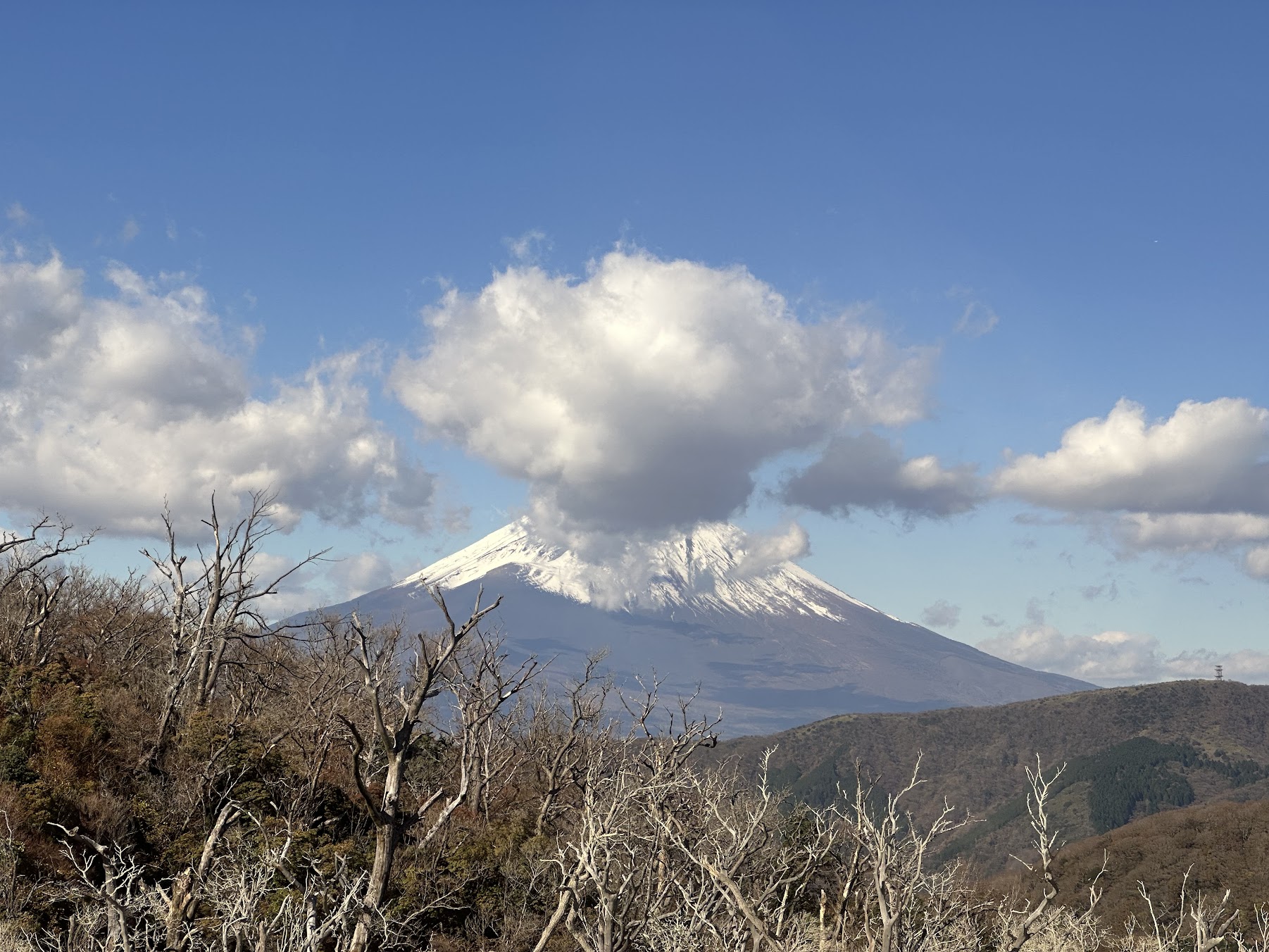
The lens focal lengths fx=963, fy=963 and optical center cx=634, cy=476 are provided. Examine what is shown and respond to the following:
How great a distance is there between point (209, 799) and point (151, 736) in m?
3.96

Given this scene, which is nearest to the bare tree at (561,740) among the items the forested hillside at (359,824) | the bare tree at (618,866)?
the forested hillside at (359,824)

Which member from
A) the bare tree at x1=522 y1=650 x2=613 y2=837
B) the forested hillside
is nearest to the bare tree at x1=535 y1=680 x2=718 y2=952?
the forested hillside

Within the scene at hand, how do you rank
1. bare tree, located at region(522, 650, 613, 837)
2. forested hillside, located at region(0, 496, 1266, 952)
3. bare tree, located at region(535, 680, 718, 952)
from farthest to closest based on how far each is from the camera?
bare tree, located at region(522, 650, 613, 837), forested hillside, located at region(0, 496, 1266, 952), bare tree, located at region(535, 680, 718, 952)

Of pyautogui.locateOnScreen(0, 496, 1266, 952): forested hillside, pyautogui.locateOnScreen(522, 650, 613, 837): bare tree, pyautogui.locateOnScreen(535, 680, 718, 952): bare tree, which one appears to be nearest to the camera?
pyautogui.locateOnScreen(535, 680, 718, 952): bare tree

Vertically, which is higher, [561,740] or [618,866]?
[618,866]

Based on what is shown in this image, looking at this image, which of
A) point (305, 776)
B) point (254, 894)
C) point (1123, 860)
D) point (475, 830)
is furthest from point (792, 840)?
point (1123, 860)

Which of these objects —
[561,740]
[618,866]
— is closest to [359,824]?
[561,740]

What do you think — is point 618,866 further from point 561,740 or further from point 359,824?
point 561,740

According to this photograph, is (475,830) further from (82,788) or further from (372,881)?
(372,881)

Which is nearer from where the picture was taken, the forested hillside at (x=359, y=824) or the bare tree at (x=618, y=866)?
the bare tree at (x=618, y=866)

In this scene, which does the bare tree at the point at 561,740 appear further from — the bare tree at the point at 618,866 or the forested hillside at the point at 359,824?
the bare tree at the point at 618,866

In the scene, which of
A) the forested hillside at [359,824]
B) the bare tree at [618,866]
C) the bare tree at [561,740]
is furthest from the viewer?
the bare tree at [561,740]

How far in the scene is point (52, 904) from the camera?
24.6m

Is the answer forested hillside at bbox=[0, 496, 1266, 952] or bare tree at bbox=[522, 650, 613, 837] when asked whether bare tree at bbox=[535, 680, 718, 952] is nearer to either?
forested hillside at bbox=[0, 496, 1266, 952]
